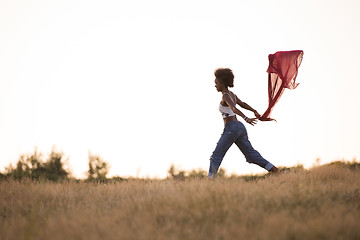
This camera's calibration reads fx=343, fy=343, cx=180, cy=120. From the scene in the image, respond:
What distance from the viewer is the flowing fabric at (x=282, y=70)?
770 centimetres

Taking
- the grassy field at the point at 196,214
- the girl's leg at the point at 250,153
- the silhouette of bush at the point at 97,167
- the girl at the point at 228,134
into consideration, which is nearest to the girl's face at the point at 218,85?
the girl at the point at 228,134

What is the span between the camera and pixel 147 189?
6.25 meters

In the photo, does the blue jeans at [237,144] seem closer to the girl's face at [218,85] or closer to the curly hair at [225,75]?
the girl's face at [218,85]

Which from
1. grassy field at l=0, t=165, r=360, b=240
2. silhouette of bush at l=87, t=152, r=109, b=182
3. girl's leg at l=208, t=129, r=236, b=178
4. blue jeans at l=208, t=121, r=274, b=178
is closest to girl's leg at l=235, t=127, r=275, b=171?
blue jeans at l=208, t=121, r=274, b=178

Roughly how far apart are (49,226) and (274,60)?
582cm

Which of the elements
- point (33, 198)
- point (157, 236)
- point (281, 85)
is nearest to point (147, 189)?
point (33, 198)

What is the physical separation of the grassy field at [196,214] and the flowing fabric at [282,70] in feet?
7.99

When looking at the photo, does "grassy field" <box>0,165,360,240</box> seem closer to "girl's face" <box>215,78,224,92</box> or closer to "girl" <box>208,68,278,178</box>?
"girl" <box>208,68,278,178</box>

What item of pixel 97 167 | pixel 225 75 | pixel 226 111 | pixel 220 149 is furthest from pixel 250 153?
pixel 97 167

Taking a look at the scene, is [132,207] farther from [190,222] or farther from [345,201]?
[345,201]

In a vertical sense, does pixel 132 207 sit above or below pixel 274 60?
below

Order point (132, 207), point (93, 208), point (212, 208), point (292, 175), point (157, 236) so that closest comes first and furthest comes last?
1. point (157, 236)
2. point (212, 208)
3. point (132, 207)
4. point (93, 208)
5. point (292, 175)

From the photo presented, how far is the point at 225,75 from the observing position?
6961 millimetres

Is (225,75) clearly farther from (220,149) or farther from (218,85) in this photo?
(220,149)
